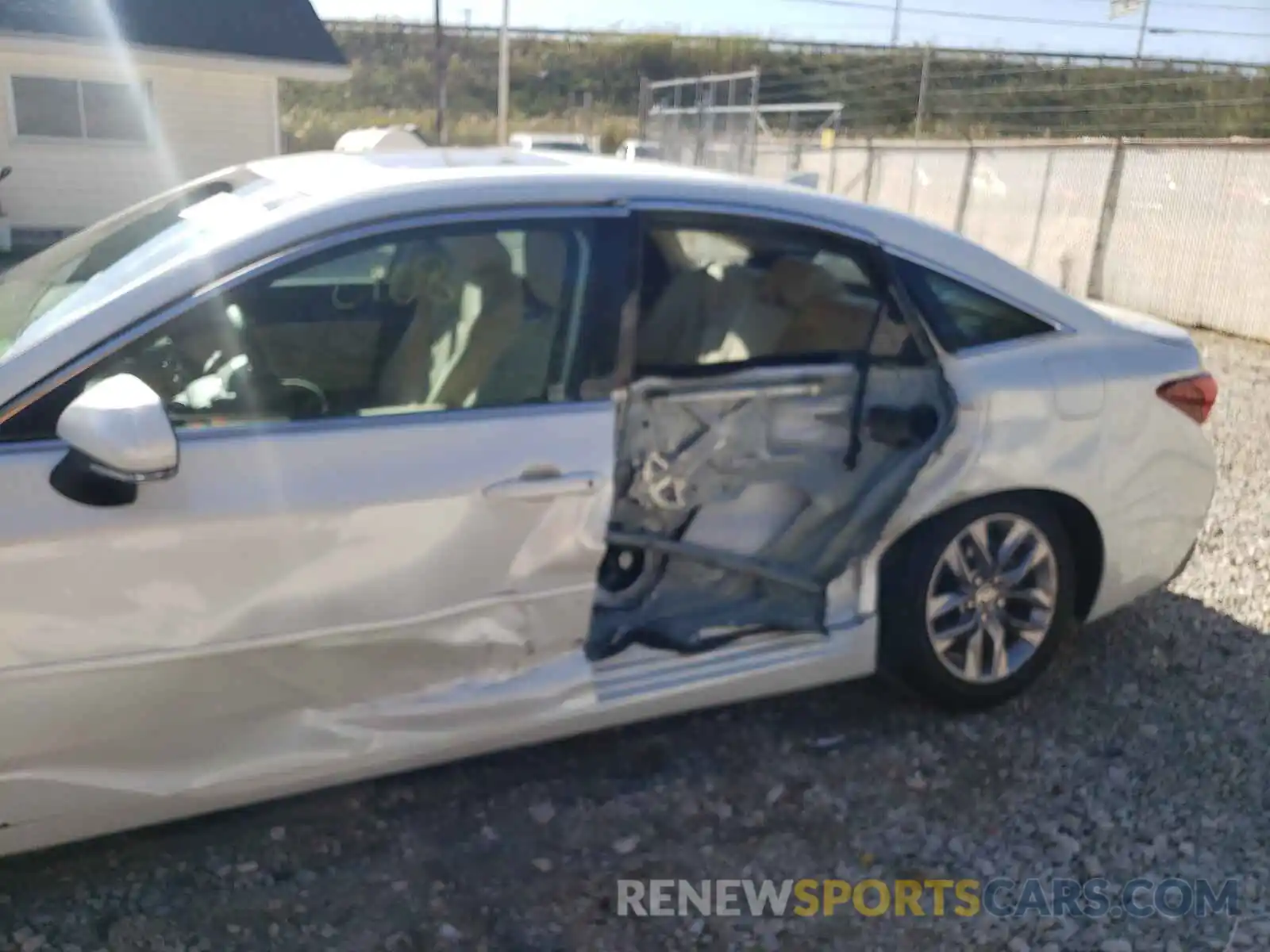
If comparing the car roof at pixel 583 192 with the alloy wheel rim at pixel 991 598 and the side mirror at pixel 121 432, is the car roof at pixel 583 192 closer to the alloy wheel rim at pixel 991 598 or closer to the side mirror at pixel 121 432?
the side mirror at pixel 121 432

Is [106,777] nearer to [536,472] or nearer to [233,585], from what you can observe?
[233,585]

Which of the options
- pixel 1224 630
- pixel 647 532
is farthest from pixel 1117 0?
pixel 647 532

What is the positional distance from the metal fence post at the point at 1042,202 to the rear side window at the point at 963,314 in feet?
36.2

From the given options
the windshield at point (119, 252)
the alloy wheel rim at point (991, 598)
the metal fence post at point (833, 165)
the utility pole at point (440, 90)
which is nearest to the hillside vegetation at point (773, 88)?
the utility pole at point (440, 90)

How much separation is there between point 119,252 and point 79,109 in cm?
1346

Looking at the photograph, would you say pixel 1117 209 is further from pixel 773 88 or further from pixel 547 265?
pixel 773 88

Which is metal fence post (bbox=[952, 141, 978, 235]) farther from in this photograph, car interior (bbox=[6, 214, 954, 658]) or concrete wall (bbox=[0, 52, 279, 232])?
car interior (bbox=[6, 214, 954, 658])

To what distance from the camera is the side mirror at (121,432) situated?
206 cm

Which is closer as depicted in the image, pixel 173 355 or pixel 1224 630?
pixel 173 355

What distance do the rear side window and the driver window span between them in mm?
930

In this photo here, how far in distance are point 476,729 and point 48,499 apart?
3.54 ft

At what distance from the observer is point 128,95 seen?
14.4 m

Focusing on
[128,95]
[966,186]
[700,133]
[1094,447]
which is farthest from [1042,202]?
[128,95]

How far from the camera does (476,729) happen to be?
8.73 feet
